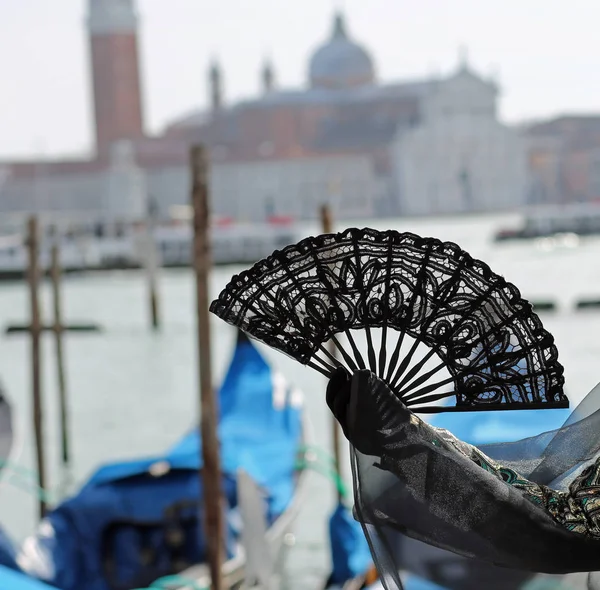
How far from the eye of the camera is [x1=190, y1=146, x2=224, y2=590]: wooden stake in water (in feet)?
6.21

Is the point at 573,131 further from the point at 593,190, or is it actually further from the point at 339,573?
the point at 339,573

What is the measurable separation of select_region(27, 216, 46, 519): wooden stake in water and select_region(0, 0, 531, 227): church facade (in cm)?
1421

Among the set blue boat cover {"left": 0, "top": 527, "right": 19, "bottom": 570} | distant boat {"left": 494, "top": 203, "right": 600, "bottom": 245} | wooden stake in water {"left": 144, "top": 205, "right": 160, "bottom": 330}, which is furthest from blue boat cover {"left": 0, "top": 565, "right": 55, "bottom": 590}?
distant boat {"left": 494, "top": 203, "right": 600, "bottom": 245}

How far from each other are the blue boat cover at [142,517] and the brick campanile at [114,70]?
1866cm

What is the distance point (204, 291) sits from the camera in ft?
7.36

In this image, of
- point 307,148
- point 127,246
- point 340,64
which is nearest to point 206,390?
point 127,246

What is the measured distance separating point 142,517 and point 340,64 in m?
22.2

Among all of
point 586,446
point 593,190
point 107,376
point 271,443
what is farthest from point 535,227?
point 586,446

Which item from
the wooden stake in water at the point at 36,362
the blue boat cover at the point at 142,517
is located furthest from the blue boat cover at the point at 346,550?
the wooden stake in water at the point at 36,362

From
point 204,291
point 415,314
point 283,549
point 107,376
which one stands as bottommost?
point 107,376

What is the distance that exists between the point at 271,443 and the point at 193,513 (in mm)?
495

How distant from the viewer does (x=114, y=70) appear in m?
20.8

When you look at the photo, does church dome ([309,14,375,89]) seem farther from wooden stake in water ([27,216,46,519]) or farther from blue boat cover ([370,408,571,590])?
blue boat cover ([370,408,571,590])

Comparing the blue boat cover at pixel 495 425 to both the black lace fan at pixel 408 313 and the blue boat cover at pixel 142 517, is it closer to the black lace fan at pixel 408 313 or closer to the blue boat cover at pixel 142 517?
the blue boat cover at pixel 142 517
